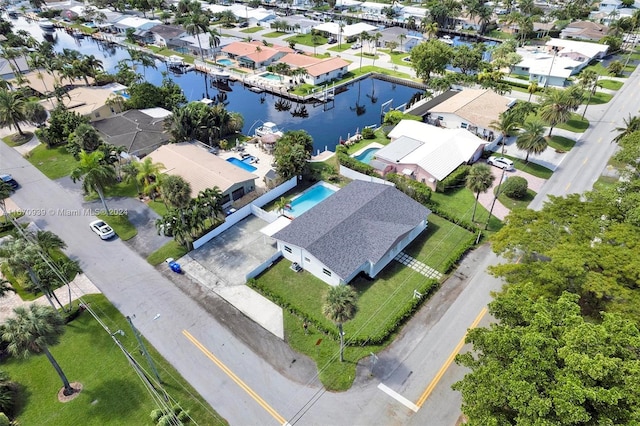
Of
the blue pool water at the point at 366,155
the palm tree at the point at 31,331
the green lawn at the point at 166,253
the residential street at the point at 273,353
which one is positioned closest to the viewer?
the palm tree at the point at 31,331

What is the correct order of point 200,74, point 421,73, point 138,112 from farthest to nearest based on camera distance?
point 200,74
point 421,73
point 138,112

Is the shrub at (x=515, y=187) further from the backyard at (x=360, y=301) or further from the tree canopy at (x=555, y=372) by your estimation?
the tree canopy at (x=555, y=372)

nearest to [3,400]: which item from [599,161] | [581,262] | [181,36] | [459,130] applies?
[581,262]

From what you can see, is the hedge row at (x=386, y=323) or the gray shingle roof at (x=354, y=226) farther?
the gray shingle roof at (x=354, y=226)

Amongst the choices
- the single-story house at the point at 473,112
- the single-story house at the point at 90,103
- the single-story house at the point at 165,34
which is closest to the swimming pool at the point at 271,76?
the single-story house at the point at 90,103

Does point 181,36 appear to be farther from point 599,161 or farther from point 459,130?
point 599,161

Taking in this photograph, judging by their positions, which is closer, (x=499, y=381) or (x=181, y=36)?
(x=499, y=381)

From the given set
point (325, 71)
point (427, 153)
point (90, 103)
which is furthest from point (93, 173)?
point (325, 71)
